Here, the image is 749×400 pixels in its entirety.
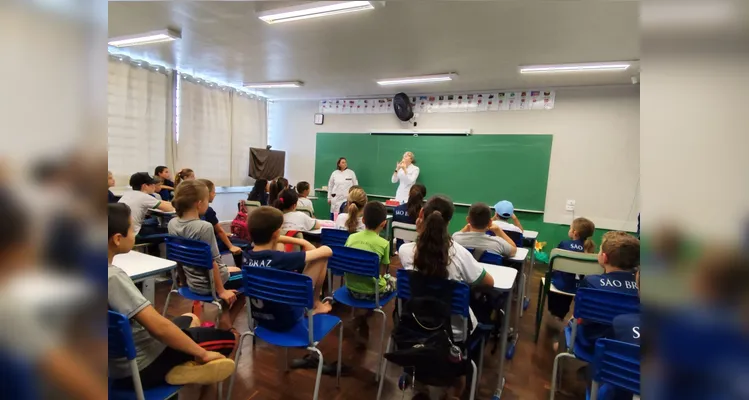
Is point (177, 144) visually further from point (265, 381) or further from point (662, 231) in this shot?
point (662, 231)

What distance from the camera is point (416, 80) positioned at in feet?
16.3

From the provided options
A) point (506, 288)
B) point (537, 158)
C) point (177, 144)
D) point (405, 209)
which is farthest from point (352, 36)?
point (177, 144)

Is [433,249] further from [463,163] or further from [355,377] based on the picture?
[463,163]

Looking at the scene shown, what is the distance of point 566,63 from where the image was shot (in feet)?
A: 12.9

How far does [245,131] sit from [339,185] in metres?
2.32

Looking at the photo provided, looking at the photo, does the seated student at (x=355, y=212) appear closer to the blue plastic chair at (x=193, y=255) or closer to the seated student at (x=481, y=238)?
the seated student at (x=481, y=238)

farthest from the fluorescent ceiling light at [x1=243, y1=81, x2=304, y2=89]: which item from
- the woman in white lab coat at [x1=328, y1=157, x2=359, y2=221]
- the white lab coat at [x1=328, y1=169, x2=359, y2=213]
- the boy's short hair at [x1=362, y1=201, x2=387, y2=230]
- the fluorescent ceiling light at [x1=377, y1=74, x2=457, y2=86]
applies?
the boy's short hair at [x1=362, y1=201, x2=387, y2=230]

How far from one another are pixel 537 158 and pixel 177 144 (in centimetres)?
580

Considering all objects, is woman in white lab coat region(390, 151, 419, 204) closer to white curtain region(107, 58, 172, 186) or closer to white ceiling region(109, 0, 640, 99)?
white ceiling region(109, 0, 640, 99)

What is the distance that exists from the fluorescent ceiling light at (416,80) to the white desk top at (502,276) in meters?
3.26

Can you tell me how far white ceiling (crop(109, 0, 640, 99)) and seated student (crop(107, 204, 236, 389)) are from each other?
1.99 m

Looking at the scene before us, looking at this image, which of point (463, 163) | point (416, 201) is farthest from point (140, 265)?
point (463, 163)

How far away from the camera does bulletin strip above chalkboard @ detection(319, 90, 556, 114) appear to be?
5.21m

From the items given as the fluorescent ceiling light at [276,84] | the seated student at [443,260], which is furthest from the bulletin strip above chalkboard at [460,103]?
the seated student at [443,260]
